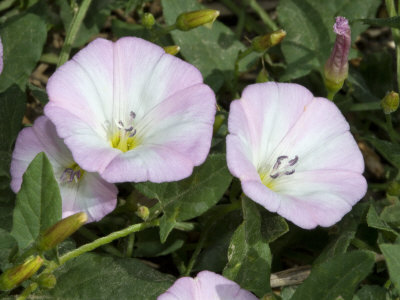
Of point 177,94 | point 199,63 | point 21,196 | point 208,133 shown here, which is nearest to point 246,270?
point 208,133

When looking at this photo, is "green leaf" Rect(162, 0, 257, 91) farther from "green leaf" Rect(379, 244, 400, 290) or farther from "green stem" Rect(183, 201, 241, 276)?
"green leaf" Rect(379, 244, 400, 290)

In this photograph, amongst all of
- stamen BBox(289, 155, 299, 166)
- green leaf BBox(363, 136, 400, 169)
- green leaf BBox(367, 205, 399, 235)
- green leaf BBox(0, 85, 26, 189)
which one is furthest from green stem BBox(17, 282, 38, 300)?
green leaf BBox(363, 136, 400, 169)

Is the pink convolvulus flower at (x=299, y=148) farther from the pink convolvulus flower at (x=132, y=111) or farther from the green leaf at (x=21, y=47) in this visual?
the green leaf at (x=21, y=47)

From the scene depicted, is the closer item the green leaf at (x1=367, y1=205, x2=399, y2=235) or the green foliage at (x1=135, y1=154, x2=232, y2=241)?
the green foliage at (x1=135, y1=154, x2=232, y2=241)

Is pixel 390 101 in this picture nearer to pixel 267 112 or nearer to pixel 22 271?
pixel 267 112

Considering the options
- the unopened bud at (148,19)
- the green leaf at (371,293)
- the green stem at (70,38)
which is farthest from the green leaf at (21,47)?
the green leaf at (371,293)

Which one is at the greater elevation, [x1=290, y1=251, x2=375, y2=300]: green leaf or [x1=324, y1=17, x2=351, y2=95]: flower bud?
[x1=324, y1=17, x2=351, y2=95]: flower bud
